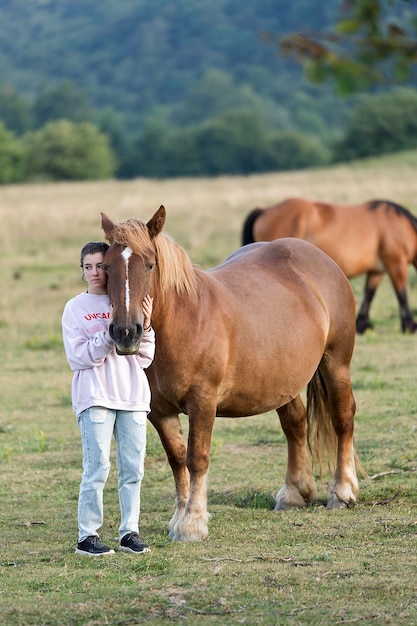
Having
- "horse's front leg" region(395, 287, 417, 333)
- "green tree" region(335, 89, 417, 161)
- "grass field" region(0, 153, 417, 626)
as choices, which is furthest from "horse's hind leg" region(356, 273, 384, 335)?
"green tree" region(335, 89, 417, 161)

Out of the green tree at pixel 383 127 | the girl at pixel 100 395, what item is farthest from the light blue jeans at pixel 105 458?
the green tree at pixel 383 127

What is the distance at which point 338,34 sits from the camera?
2.06 metres

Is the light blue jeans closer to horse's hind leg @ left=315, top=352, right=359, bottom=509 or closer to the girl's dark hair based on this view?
the girl's dark hair

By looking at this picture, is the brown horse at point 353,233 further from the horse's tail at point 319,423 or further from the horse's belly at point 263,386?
the horse's belly at point 263,386

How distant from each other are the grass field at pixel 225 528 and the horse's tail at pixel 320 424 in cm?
29

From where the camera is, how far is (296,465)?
6059 mm

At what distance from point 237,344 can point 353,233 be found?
318 inches

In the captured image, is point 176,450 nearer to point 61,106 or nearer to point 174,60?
point 61,106

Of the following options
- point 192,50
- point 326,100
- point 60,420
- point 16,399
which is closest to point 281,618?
point 60,420

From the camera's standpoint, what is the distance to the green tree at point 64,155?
5447 cm

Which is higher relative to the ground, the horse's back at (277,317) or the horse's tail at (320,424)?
the horse's back at (277,317)

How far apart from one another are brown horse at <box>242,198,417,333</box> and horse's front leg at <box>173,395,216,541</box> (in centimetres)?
814

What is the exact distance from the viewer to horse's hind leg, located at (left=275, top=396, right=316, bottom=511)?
19.5 ft

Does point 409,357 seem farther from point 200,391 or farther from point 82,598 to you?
point 82,598
